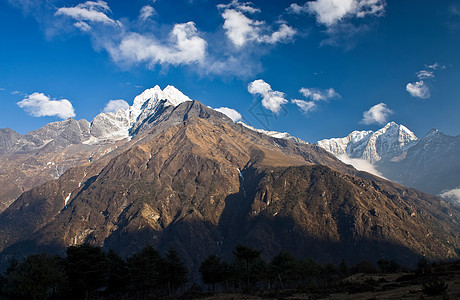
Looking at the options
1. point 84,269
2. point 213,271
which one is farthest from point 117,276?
point 213,271

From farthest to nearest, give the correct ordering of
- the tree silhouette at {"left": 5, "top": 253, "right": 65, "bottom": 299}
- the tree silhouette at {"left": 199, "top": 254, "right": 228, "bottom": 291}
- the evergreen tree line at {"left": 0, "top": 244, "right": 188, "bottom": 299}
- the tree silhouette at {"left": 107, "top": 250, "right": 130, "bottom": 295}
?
the tree silhouette at {"left": 199, "top": 254, "right": 228, "bottom": 291} < the tree silhouette at {"left": 107, "top": 250, "right": 130, "bottom": 295} < the evergreen tree line at {"left": 0, "top": 244, "right": 188, "bottom": 299} < the tree silhouette at {"left": 5, "top": 253, "right": 65, "bottom": 299}

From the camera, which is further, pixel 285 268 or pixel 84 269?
pixel 285 268

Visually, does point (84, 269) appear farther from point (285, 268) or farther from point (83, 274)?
point (285, 268)

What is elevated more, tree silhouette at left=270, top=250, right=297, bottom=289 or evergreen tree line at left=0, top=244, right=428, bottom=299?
evergreen tree line at left=0, top=244, right=428, bottom=299

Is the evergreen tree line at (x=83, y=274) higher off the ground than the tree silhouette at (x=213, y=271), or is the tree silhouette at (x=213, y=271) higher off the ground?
the evergreen tree line at (x=83, y=274)

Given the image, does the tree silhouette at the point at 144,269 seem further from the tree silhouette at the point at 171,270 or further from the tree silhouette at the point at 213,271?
the tree silhouette at the point at 213,271

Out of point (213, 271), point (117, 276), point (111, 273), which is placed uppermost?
point (111, 273)

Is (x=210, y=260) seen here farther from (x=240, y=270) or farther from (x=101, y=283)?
(x=101, y=283)

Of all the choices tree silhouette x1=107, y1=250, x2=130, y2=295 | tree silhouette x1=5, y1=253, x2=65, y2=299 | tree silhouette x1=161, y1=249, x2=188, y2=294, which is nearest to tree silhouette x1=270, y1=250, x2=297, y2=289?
tree silhouette x1=161, y1=249, x2=188, y2=294

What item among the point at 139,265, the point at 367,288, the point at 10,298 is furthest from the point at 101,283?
the point at 367,288

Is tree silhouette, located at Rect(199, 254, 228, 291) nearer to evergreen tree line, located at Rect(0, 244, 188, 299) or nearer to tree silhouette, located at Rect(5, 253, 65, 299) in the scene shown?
evergreen tree line, located at Rect(0, 244, 188, 299)

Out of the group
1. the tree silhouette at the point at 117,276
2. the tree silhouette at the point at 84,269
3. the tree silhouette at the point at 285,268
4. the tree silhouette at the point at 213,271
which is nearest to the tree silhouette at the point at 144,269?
the tree silhouette at the point at 117,276

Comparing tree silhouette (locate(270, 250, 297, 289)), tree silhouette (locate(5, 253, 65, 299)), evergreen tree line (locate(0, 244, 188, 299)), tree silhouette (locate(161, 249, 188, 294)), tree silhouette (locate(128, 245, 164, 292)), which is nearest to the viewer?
tree silhouette (locate(5, 253, 65, 299))

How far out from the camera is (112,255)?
9231 cm
